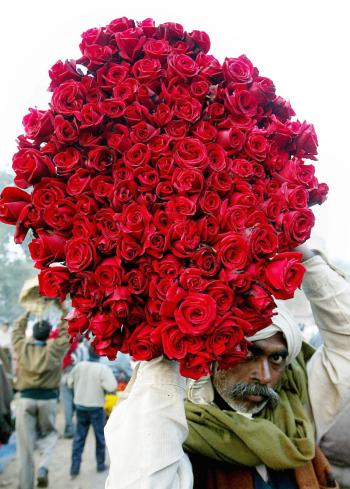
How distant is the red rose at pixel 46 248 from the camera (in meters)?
1.65

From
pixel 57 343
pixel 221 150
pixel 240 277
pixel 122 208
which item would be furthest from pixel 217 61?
pixel 57 343

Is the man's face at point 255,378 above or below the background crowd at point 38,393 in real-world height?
above

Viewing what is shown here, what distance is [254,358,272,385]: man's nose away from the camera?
221cm

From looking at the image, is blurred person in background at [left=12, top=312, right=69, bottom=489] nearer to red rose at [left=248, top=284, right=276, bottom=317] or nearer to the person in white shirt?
the person in white shirt

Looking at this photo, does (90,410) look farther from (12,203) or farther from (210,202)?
(210,202)

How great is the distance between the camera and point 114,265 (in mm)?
1610

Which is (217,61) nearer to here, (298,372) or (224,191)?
(224,191)

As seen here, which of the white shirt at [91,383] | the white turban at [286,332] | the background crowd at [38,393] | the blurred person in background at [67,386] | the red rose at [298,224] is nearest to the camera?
the red rose at [298,224]

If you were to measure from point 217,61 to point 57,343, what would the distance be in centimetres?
516

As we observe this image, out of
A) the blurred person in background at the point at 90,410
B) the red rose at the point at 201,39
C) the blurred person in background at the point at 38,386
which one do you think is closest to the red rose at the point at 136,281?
the red rose at the point at 201,39

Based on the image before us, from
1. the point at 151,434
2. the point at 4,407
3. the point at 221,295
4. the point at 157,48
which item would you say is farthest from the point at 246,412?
the point at 4,407

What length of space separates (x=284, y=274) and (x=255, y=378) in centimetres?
87

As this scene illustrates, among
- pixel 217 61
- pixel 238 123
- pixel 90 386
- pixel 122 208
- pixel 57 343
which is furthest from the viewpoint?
pixel 90 386

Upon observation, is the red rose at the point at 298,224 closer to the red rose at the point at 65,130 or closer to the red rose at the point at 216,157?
the red rose at the point at 216,157
